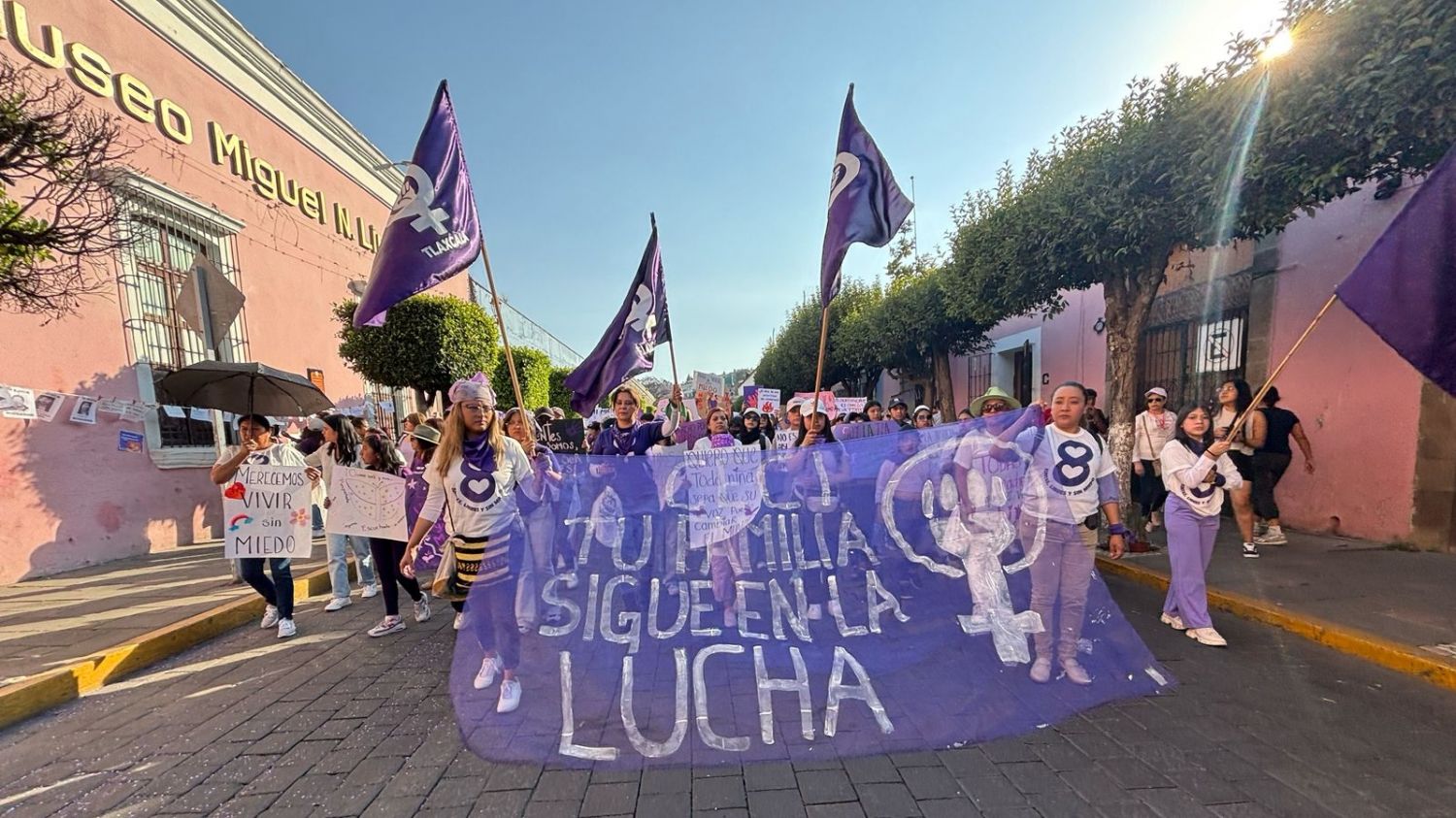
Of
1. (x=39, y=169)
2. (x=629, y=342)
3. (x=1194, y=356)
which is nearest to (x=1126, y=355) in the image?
(x=1194, y=356)

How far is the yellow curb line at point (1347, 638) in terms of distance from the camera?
3.16 metres

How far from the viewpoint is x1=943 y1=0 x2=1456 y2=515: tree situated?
3771 mm

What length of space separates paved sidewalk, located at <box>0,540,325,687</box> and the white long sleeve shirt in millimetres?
7651

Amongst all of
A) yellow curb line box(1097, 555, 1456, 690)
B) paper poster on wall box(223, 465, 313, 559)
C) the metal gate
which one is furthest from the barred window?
the metal gate

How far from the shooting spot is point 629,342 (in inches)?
191

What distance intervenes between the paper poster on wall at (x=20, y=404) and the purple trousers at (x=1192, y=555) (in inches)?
410

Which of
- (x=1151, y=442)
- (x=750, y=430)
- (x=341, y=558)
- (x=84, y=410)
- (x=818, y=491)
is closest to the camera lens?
(x=818, y=491)

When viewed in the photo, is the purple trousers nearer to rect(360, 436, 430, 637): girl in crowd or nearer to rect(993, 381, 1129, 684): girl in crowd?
rect(993, 381, 1129, 684): girl in crowd

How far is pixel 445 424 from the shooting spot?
10.5 ft

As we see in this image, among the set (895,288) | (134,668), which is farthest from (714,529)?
(895,288)

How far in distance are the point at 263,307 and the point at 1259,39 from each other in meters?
13.2

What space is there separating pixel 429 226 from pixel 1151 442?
7.07 m

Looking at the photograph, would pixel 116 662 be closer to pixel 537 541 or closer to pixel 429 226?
pixel 537 541

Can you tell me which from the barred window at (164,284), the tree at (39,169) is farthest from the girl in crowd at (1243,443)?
the barred window at (164,284)
